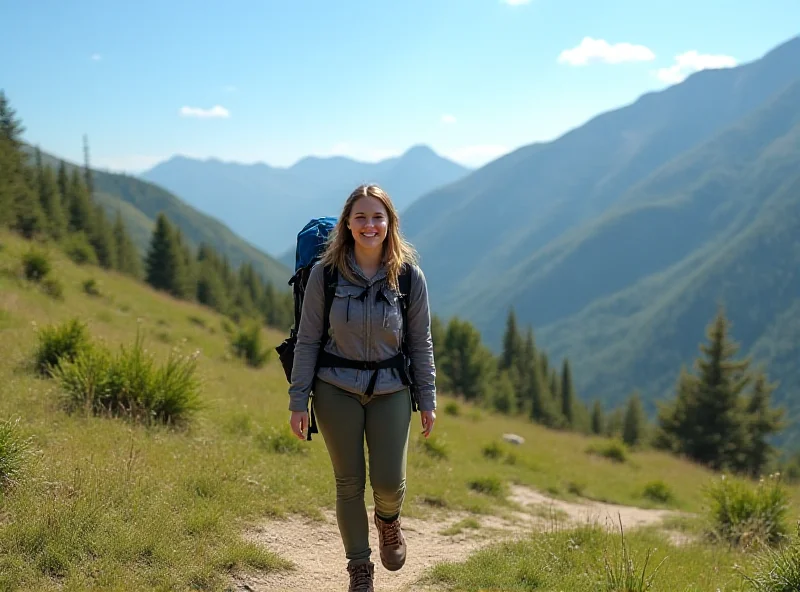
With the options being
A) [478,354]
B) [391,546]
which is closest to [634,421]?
[478,354]

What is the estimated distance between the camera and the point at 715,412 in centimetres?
2873

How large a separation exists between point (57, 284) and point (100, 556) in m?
15.0

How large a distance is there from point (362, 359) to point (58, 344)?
6748 millimetres

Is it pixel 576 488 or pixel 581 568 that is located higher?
pixel 581 568

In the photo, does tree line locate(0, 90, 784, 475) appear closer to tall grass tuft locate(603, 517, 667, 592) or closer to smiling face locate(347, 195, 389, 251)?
tall grass tuft locate(603, 517, 667, 592)

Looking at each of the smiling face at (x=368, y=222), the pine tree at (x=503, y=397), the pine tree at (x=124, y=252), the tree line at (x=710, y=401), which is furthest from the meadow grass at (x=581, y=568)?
the pine tree at (x=124, y=252)

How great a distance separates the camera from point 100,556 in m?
3.97

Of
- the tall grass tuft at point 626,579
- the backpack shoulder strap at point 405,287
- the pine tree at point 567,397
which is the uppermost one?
the backpack shoulder strap at point 405,287

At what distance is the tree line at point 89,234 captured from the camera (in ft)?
Result: 100

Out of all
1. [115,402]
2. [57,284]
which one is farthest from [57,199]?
[115,402]

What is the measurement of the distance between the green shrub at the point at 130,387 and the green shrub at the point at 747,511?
705 centimetres

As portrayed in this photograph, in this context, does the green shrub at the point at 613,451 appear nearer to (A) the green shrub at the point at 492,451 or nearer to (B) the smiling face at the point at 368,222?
(A) the green shrub at the point at 492,451

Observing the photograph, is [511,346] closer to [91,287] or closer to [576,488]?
[91,287]

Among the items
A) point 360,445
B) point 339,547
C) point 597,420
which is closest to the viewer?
point 360,445
